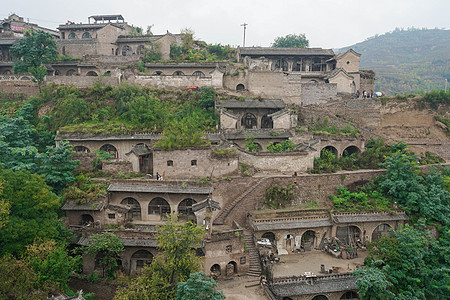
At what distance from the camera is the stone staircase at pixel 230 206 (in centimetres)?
2491

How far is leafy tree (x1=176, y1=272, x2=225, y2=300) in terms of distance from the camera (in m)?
15.9

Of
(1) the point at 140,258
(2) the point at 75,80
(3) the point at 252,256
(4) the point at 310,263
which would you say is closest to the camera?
(1) the point at 140,258

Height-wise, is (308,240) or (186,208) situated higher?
(186,208)

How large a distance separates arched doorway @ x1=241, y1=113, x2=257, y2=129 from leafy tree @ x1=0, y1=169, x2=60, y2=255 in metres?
20.1

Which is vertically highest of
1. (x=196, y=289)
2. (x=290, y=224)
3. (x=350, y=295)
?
(x=196, y=289)

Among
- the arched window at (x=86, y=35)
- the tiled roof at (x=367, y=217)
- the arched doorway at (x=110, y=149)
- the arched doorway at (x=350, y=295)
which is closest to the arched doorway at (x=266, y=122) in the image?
the tiled roof at (x=367, y=217)

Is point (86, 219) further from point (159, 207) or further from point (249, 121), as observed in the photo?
point (249, 121)

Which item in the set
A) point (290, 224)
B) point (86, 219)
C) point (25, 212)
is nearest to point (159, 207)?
point (86, 219)

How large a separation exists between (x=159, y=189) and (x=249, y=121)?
1467 centimetres

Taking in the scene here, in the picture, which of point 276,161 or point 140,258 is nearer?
point 140,258

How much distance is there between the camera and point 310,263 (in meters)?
23.5

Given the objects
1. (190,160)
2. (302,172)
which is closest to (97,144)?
(190,160)

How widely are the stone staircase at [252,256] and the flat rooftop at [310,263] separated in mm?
1131

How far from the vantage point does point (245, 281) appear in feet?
70.4
